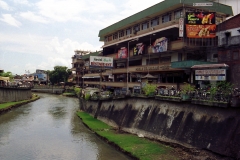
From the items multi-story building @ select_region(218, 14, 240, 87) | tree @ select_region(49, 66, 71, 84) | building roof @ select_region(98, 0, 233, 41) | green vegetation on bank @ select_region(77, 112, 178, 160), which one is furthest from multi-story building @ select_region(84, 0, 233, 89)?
tree @ select_region(49, 66, 71, 84)

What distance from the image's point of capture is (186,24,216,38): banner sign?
3672cm

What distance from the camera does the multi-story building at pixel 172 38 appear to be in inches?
1449

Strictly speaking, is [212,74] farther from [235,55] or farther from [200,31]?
[200,31]

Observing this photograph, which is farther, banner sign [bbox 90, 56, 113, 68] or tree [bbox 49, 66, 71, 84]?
tree [bbox 49, 66, 71, 84]

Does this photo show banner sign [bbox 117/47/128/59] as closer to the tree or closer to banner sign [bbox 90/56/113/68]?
banner sign [bbox 90/56/113/68]

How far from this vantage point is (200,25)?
120 feet

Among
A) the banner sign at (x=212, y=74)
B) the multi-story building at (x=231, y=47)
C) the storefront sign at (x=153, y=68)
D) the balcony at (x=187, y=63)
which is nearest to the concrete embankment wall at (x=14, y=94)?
the storefront sign at (x=153, y=68)

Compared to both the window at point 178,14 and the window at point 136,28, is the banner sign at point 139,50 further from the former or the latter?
the window at point 178,14

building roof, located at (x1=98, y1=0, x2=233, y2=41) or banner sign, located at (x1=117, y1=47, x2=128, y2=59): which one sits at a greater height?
building roof, located at (x1=98, y1=0, x2=233, y2=41)

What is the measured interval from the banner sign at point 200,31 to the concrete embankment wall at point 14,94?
1900 inches

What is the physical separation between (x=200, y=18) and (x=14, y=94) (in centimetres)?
5622

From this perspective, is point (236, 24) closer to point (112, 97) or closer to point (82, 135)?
point (112, 97)

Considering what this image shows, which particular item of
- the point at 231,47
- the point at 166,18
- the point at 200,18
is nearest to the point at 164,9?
the point at 166,18

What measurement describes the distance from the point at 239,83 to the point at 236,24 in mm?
8500
